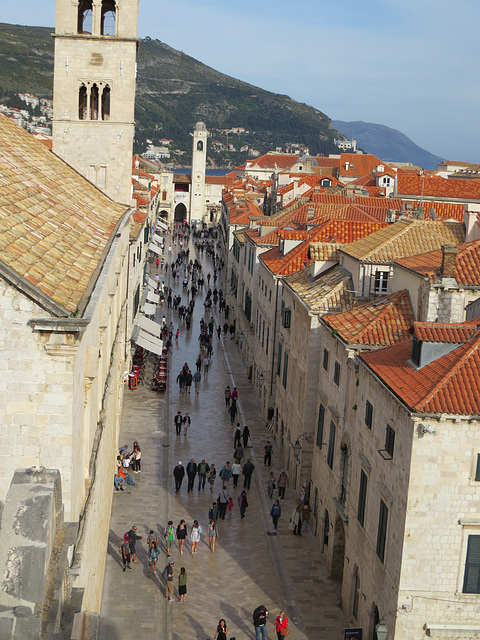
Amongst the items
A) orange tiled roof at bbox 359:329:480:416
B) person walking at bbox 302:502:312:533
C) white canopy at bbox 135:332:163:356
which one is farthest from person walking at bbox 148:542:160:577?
white canopy at bbox 135:332:163:356

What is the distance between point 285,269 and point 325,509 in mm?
13662

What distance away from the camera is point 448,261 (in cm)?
2156

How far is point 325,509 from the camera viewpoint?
24.4 meters

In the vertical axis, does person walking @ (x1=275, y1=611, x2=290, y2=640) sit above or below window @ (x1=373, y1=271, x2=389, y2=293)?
below

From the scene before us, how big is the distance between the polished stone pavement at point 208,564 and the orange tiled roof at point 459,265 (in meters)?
8.96

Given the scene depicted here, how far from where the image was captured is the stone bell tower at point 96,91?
30.2 meters

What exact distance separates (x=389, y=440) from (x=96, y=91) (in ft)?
63.7

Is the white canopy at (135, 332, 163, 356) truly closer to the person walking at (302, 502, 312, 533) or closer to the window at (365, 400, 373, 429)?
the person walking at (302, 502, 312, 533)

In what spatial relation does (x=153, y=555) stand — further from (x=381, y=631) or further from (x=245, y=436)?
(x=245, y=436)

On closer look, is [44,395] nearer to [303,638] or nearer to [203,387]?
A: [303,638]

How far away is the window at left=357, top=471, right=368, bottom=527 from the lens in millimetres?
19750

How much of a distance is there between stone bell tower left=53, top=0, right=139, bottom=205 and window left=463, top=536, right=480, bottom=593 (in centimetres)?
1946

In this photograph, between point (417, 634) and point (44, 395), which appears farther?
point (417, 634)

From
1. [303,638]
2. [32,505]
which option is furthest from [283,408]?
[32,505]
